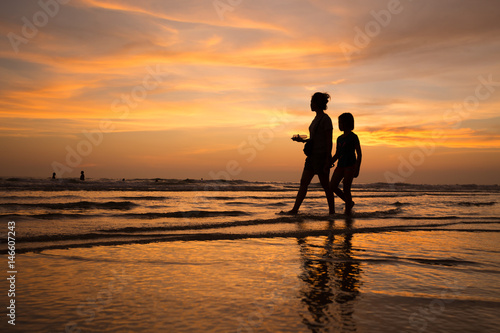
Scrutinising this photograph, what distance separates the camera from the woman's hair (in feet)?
30.6

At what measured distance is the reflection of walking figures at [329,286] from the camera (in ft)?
7.48

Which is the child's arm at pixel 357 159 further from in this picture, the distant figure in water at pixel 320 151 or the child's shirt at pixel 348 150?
the distant figure in water at pixel 320 151

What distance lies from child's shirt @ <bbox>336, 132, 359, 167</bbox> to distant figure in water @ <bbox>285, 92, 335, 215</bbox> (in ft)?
0.98

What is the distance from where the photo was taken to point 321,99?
938cm

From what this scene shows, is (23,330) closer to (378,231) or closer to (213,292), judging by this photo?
(213,292)

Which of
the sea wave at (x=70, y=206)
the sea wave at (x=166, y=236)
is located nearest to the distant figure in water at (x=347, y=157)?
the sea wave at (x=166, y=236)

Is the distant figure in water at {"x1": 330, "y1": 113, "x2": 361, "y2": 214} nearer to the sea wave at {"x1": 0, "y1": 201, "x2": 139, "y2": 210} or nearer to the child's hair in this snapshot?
the child's hair

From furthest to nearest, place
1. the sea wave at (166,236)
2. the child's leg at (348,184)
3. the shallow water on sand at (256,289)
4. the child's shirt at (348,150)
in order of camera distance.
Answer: the child's shirt at (348,150), the child's leg at (348,184), the sea wave at (166,236), the shallow water on sand at (256,289)

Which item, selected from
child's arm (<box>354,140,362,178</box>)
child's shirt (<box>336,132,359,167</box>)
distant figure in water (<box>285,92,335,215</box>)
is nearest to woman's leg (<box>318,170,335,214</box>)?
distant figure in water (<box>285,92,335,215</box>)

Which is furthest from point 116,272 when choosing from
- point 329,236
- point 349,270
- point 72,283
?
point 329,236

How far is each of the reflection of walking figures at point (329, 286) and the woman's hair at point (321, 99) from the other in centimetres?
492

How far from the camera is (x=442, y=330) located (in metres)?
2.21

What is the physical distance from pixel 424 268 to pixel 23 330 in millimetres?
3356

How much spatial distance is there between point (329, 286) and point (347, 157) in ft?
21.4
